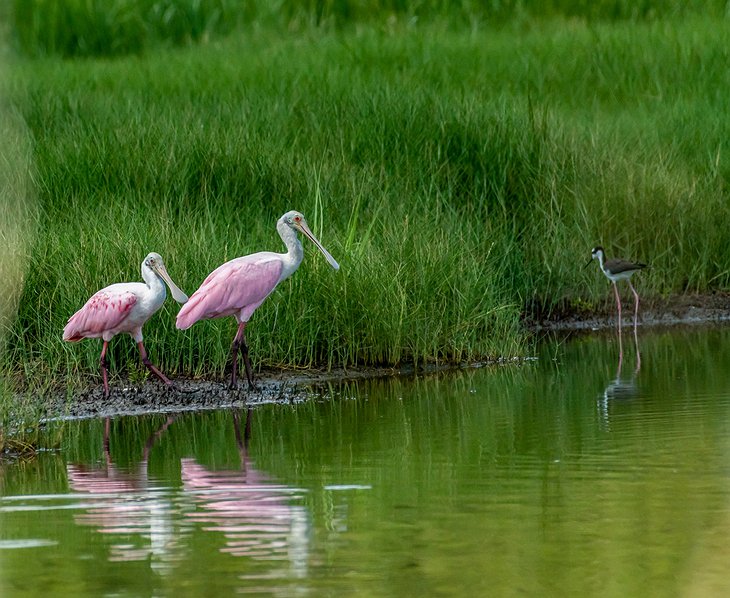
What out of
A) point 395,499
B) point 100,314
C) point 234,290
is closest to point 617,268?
point 234,290

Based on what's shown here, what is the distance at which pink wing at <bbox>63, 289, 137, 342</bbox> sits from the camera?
33.6 ft

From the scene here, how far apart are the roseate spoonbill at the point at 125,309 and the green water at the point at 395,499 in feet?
2.07

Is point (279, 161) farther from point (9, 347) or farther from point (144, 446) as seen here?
point (144, 446)

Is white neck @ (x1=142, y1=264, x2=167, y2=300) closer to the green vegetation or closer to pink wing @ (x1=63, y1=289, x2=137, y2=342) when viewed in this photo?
pink wing @ (x1=63, y1=289, x2=137, y2=342)

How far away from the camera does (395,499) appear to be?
718 cm

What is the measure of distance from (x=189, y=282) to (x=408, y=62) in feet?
27.1

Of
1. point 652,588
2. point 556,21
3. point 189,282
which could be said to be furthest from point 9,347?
point 556,21

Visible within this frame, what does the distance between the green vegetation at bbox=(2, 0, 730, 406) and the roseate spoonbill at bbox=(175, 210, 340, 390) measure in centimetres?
44

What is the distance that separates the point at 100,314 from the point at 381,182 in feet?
13.0

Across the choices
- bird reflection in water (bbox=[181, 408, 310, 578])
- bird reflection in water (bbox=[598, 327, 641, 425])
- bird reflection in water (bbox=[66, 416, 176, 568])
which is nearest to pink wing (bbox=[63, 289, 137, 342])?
bird reflection in water (bbox=[66, 416, 176, 568])

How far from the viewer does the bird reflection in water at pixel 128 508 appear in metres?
6.39

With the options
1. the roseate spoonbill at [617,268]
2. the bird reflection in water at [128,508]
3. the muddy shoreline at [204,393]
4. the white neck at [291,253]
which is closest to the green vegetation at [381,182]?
the muddy shoreline at [204,393]

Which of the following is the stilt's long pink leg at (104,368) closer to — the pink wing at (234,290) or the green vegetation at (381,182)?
the green vegetation at (381,182)

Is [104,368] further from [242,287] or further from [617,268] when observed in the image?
[617,268]
